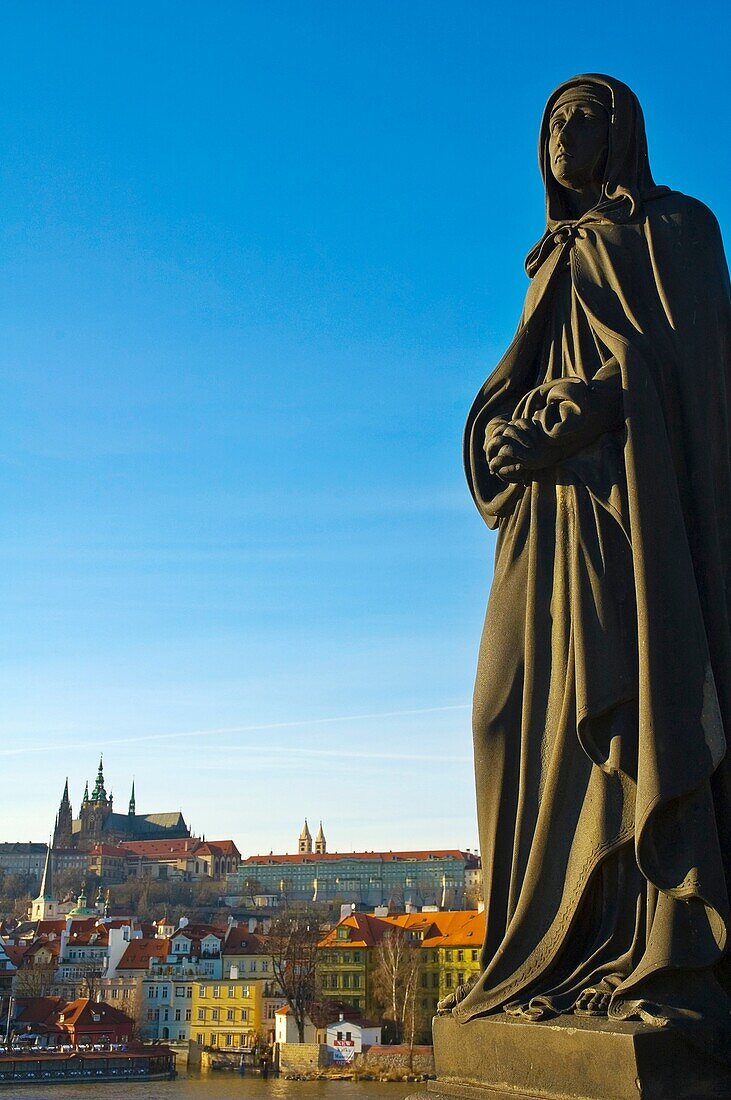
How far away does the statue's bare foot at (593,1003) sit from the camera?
8.07 feet

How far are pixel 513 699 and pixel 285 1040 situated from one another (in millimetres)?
49562

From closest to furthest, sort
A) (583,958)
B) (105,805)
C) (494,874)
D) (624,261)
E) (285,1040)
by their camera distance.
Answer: (583,958)
(494,874)
(624,261)
(285,1040)
(105,805)

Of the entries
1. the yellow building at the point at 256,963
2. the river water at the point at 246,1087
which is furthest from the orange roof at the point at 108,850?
the river water at the point at 246,1087

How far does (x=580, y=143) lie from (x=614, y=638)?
1481 millimetres

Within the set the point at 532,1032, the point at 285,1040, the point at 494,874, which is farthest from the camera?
the point at 285,1040

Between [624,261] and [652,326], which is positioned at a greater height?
[624,261]

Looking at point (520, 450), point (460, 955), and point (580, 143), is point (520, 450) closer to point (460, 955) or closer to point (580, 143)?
point (580, 143)

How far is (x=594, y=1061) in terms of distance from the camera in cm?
235

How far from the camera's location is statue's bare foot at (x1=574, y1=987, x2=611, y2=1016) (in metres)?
2.46

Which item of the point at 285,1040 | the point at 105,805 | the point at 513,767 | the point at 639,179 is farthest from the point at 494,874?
the point at 105,805

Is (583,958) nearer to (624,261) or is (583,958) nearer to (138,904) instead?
(624,261)

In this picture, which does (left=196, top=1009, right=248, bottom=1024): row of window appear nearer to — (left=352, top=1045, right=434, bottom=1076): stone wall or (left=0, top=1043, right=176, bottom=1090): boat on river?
(left=0, top=1043, right=176, bottom=1090): boat on river

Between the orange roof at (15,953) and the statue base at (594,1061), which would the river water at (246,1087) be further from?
the statue base at (594,1061)

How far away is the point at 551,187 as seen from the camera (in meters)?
3.49
